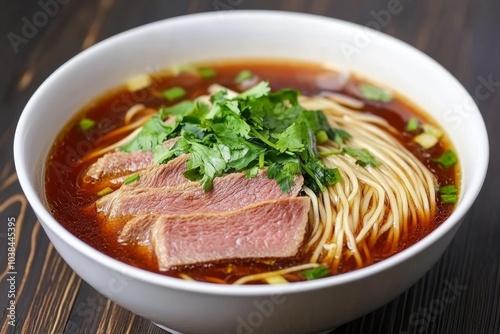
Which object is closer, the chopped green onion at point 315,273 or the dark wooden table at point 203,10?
the chopped green onion at point 315,273

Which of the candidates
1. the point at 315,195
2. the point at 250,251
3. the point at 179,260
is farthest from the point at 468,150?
the point at 179,260

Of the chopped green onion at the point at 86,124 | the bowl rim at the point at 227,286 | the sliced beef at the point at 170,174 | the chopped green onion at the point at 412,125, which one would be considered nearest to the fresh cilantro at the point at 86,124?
the chopped green onion at the point at 86,124

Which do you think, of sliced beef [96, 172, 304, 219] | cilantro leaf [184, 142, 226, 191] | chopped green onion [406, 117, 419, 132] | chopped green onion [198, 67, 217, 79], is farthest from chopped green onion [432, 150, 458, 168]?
chopped green onion [198, 67, 217, 79]

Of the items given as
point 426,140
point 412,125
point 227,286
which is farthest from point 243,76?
point 227,286

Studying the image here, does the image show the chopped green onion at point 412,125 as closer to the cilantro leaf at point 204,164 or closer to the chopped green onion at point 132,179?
the cilantro leaf at point 204,164

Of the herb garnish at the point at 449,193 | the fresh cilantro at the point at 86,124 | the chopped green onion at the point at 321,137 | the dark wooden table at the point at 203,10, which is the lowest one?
the dark wooden table at the point at 203,10

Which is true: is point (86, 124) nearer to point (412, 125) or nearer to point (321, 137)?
point (321, 137)

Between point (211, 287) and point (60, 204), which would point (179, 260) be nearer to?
point (211, 287)
